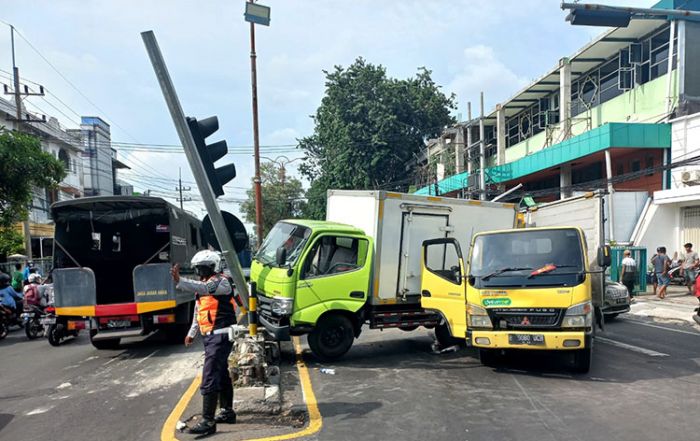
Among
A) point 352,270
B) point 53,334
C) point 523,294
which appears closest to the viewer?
point 523,294

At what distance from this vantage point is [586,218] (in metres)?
8.20

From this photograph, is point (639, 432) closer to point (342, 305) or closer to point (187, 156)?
point (342, 305)

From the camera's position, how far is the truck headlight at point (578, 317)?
5.89 m

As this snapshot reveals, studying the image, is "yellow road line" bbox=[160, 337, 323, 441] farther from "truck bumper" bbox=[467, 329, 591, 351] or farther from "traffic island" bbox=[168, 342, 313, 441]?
"truck bumper" bbox=[467, 329, 591, 351]

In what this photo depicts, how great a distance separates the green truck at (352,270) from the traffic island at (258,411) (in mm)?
1502

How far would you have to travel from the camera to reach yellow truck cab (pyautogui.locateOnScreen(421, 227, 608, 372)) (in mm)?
5961

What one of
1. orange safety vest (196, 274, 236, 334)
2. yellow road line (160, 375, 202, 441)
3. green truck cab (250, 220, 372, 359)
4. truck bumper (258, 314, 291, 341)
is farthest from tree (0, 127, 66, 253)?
orange safety vest (196, 274, 236, 334)

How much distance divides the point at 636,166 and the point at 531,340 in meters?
18.5

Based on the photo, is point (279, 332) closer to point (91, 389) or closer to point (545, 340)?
point (91, 389)

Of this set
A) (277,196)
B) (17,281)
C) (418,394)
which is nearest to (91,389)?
(418,394)

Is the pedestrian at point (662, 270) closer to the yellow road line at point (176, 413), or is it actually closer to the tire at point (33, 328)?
the yellow road line at point (176, 413)

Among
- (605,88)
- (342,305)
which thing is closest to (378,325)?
(342,305)

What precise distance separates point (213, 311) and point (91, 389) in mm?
3062

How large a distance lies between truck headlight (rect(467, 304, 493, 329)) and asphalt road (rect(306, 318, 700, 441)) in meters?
0.72
